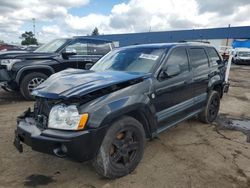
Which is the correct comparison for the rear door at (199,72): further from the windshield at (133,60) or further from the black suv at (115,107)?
the windshield at (133,60)

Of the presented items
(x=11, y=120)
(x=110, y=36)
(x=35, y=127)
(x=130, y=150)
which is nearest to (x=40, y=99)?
(x=35, y=127)

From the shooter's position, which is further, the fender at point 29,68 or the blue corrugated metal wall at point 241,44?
the blue corrugated metal wall at point 241,44

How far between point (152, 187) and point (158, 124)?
3.56 ft

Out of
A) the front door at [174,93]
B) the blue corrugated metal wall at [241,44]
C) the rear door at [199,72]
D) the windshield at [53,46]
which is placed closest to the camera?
the front door at [174,93]

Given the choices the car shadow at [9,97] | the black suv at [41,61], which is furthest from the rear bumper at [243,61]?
the car shadow at [9,97]

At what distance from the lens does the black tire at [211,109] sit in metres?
6.03

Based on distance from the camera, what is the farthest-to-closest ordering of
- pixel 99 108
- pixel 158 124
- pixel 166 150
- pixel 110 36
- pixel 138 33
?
pixel 110 36 < pixel 138 33 < pixel 166 150 < pixel 158 124 < pixel 99 108

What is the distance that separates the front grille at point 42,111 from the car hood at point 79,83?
0.36 feet

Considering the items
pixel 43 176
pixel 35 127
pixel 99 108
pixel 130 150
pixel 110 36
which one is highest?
pixel 110 36

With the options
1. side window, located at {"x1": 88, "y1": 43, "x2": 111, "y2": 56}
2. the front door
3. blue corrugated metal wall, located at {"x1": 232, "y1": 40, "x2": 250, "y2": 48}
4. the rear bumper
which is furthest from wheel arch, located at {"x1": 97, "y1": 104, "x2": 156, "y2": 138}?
blue corrugated metal wall, located at {"x1": 232, "y1": 40, "x2": 250, "y2": 48}

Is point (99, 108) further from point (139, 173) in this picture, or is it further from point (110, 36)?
point (110, 36)

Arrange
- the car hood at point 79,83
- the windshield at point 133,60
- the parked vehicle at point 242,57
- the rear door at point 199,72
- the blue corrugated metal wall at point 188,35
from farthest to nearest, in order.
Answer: the blue corrugated metal wall at point 188,35 < the parked vehicle at point 242,57 < the rear door at point 199,72 < the windshield at point 133,60 < the car hood at point 79,83

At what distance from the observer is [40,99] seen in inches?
147

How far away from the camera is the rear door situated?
5363mm
